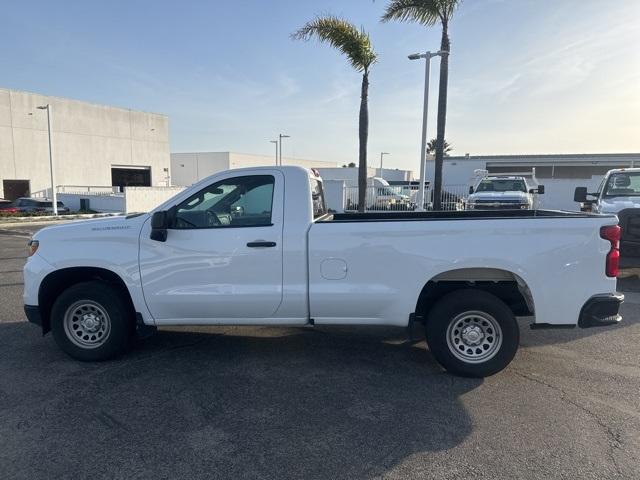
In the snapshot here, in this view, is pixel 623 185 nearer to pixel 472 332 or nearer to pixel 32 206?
pixel 472 332

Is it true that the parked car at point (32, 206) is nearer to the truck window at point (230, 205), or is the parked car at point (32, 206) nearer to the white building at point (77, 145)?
the white building at point (77, 145)

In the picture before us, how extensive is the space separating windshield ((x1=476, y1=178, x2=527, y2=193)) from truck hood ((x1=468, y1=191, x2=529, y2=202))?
0.76m

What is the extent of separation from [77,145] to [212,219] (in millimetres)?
41786

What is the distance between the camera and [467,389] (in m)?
4.13

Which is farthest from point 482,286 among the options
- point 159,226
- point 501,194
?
point 501,194

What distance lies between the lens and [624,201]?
29.9ft

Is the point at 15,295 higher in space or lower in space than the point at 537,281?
lower

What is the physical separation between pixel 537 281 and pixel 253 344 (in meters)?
3.10

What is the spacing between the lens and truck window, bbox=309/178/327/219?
192 inches

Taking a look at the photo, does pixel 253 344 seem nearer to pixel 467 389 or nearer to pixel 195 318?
pixel 195 318

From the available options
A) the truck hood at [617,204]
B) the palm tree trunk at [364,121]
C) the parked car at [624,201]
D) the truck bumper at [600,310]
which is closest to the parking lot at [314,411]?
the truck bumper at [600,310]

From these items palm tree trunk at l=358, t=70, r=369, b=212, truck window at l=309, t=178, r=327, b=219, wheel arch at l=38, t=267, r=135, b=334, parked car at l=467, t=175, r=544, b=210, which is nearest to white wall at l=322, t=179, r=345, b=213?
palm tree trunk at l=358, t=70, r=369, b=212

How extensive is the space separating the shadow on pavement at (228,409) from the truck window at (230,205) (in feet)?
4.86

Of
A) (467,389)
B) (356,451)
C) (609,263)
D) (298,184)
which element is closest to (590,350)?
(609,263)
